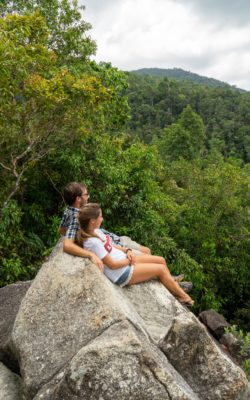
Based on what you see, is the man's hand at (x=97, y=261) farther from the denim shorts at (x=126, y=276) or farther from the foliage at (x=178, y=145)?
the foliage at (x=178, y=145)

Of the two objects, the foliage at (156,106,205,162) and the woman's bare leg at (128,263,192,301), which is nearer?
the woman's bare leg at (128,263,192,301)

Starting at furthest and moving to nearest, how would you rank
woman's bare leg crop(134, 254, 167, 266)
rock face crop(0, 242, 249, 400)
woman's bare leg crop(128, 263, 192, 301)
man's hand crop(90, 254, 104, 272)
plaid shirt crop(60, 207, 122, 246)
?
woman's bare leg crop(134, 254, 167, 266)
woman's bare leg crop(128, 263, 192, 301)
plaid shirt crop(60, 207, 122, 246)
man's hand crop(90, 254, 104, 272)
rock face crop(0, 242, 249, 400)

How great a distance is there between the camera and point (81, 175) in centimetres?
1366

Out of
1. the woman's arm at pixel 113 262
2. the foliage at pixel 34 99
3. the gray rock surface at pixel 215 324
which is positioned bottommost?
the gray rock surface at pixel 215 324

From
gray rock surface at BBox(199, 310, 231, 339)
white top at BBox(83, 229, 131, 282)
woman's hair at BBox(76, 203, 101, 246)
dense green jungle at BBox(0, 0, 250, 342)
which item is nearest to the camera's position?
woman's hair at BBox(76, 203, 101, 246)

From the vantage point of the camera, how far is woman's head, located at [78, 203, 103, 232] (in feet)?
21.0

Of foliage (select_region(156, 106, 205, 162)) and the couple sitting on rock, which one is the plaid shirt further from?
foliage (select_region(156, 106, 205, 162))

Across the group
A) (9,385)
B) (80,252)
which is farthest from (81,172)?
(9,385)

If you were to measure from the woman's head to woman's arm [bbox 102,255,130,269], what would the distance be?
568 mm

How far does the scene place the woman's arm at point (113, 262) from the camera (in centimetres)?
678

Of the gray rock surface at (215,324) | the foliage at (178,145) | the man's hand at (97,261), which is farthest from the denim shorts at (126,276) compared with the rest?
the foliage at (178,145)

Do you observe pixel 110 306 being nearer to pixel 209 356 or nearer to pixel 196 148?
pixel 209 356

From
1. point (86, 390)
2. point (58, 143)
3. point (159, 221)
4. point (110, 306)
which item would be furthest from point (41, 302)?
point (159, 221)

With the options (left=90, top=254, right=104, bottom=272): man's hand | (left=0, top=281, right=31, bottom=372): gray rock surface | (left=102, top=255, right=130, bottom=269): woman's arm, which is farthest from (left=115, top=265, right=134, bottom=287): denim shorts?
(left=0, top=281, right=31, bottom=372): gray rock surface
